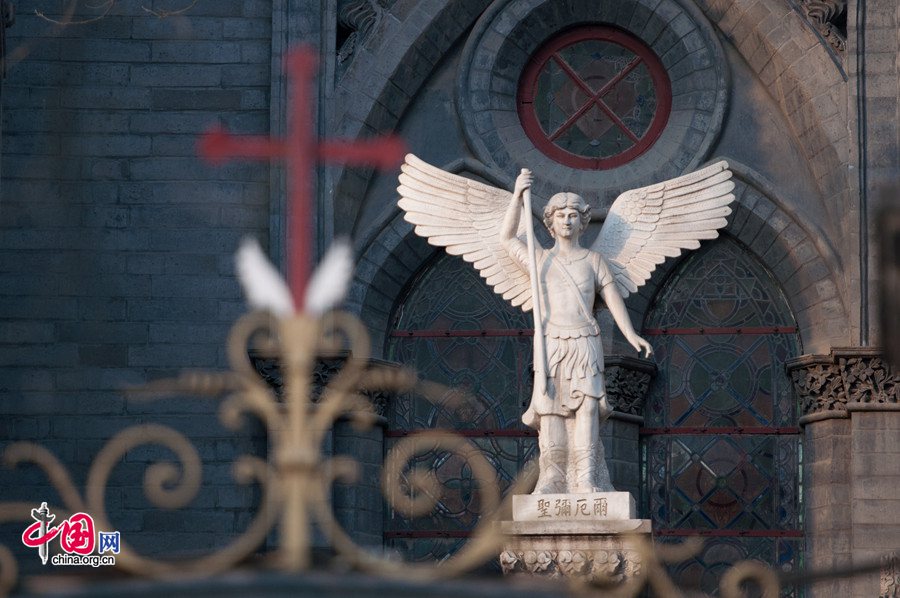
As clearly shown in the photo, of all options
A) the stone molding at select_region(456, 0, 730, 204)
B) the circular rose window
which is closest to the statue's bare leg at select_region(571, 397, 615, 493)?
the stone molding at select_region(456, 0, 730, 204)

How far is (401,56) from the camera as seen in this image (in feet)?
59.5

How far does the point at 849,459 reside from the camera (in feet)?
56.7

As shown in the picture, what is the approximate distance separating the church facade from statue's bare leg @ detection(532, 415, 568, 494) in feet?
14.1

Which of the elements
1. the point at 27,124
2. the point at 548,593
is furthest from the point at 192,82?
the point at 548,593

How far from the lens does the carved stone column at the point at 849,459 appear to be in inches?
663

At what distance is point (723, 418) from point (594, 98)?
316 centimetres

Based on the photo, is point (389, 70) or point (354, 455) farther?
point (389, 70)

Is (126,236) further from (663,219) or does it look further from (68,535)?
(663,219)

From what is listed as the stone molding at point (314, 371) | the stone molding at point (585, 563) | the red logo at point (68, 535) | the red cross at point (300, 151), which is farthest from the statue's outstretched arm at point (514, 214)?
the red cross at point (300, 151)

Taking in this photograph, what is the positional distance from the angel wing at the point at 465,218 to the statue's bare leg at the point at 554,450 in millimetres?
967

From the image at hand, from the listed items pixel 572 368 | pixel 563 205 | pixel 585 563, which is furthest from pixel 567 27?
pixel 585 563

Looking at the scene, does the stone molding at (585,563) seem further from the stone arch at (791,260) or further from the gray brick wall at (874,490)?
the stone arch at (791,260)

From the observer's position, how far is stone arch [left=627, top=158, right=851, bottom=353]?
1770cm

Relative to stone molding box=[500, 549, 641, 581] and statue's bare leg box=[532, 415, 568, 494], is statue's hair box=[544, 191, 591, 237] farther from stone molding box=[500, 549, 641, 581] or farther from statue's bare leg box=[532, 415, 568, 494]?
stone molding box=[500, 549, 641, 581]
